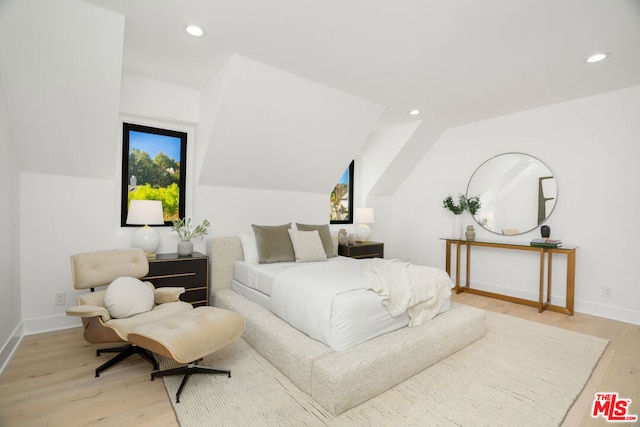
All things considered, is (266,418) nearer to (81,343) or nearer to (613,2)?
(81,343)

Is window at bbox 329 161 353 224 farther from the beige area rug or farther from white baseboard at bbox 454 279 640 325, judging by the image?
the beige area rug

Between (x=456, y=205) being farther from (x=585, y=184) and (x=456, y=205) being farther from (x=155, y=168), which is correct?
(x=155, y=168)

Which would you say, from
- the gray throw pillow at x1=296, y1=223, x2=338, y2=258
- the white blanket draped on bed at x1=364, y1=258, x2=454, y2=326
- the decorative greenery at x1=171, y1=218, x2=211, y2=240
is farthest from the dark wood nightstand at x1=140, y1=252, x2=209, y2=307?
the white blanket draped on bed at x1=364, y1=258, x2=454, y2=326

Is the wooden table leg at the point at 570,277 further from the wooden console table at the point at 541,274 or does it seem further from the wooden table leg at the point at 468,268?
the wooden table leg at the point at 468,268

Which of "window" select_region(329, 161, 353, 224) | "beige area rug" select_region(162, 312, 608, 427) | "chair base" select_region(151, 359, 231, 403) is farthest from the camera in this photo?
"window" select_region(329, 161, 353, 224)

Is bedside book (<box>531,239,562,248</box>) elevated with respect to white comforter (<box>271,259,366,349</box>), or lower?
elevated

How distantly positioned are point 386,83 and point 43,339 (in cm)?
421

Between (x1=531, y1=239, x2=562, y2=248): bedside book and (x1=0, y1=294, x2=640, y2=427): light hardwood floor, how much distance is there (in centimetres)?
111

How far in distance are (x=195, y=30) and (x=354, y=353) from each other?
2.74 m

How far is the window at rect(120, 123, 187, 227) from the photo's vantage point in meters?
3.47

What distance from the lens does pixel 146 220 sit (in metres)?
3.10

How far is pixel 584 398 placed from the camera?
2.03m

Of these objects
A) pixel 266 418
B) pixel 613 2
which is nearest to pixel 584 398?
pixel 266 418

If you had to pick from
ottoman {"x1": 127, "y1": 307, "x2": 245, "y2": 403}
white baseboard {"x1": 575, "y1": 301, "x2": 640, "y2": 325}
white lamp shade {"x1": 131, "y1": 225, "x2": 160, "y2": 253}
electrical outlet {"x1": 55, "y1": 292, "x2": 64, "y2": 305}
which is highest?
white lamp shade {"x1": 131, "y1": 225, "x2": 160, "y2": 253}
